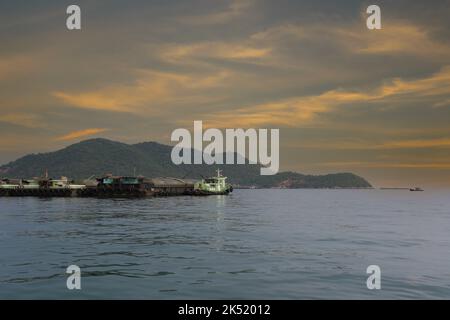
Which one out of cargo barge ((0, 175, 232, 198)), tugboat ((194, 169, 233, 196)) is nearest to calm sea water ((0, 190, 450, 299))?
cargo barge ((0, 175, 232, 198))

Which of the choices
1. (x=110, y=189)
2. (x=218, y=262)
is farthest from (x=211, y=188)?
(x=218, y=262)

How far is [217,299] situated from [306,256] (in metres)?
13.2

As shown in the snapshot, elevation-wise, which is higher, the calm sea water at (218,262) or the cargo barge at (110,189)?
the cargo barge at (110,189)

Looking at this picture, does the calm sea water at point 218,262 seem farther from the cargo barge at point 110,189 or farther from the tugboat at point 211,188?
the tugboat at point 211,188

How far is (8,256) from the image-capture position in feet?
103

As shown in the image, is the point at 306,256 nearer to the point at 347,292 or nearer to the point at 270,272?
the point at 270,272

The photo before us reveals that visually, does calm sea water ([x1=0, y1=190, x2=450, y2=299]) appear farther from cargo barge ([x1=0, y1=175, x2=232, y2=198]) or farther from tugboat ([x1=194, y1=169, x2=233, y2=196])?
tugboat ([x1=194, y1=169, x2=233, y2=196])

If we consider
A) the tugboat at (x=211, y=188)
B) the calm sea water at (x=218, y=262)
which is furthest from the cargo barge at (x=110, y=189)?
the calm sea water at (x=218, y=262)

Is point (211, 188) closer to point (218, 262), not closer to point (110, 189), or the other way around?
point (110, 189)

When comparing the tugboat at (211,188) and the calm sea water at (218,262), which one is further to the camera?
the tugboat at (211,188)

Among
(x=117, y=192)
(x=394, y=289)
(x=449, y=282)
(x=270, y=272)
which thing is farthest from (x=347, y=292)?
(x=117, y=192)

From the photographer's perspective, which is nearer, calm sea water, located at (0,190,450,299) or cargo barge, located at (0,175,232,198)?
calm sea water, located at (0,190,450,299)

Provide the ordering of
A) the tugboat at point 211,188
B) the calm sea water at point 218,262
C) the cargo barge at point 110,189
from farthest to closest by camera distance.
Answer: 1. the tugboat at point 211,188
2. the cargo barge at point 110,189
3. the calm sea water at point 218,262
